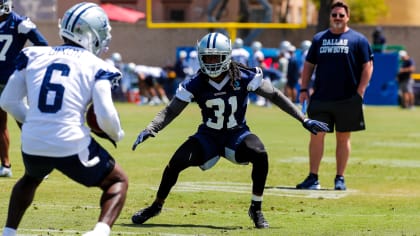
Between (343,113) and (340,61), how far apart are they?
20.8 inches

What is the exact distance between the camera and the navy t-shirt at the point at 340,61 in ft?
35.8

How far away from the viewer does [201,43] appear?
26.9ft

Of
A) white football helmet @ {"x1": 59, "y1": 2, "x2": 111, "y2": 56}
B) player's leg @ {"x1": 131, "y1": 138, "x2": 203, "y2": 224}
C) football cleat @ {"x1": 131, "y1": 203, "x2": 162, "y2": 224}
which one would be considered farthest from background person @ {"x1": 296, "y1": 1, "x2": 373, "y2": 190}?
white football helmet @ {"x1": 59, "y1": 2, "x2": 111, "y2": 56}

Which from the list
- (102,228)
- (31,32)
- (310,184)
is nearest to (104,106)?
(102,228)

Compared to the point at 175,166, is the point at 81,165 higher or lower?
higher

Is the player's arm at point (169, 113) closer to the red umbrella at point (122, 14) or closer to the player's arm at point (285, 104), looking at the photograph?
the player's arm at point (285, 104)

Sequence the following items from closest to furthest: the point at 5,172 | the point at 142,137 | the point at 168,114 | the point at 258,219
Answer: the point at 142,137, the point at 258,219, the point at 168,114, the point at 5,172

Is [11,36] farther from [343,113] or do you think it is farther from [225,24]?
[225,24]

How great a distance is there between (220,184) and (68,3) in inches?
384

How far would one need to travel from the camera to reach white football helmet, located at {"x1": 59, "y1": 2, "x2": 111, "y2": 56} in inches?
254

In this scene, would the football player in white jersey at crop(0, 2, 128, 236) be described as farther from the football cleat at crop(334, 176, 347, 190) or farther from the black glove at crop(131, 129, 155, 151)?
the football cleat at crop(334, 176, 347, 190)

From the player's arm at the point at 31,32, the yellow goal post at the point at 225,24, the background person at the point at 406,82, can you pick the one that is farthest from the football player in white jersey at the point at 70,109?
the background person at the point at 406,82

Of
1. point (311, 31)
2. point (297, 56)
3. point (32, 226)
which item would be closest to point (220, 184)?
point (32, 226)

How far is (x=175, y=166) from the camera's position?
27.4ft
